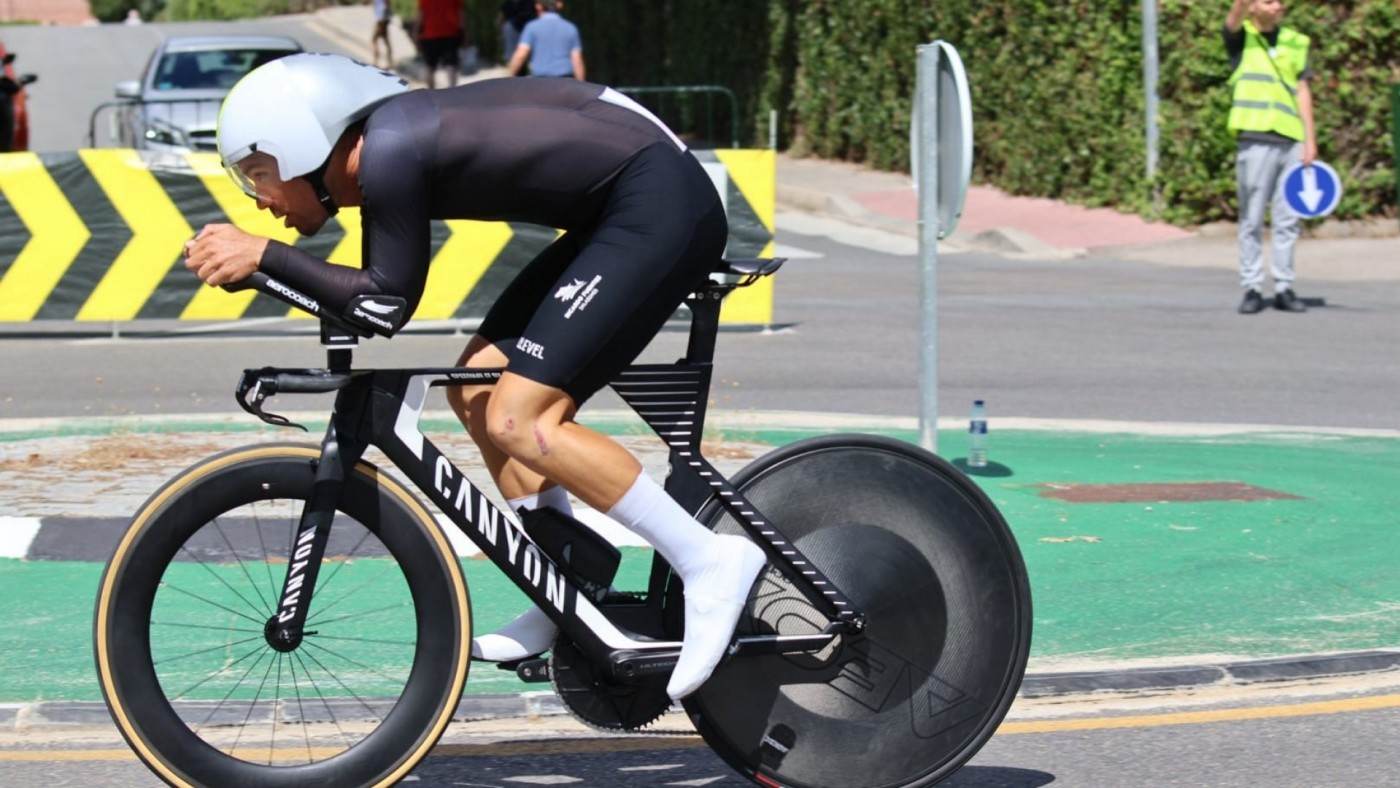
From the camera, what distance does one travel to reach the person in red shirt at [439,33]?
30359 millimetres

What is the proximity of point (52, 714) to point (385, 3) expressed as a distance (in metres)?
33.6

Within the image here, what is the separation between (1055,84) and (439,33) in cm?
1223

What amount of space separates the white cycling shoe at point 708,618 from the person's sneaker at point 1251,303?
10.8m

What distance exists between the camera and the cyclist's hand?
4035 millimetres

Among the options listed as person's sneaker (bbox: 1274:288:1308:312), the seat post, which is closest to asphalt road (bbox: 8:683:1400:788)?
the seat post

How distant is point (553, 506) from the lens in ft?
14.6

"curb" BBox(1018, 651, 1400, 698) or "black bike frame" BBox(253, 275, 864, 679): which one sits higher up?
"black bike frame" BBox(253, 275, 864, 679)

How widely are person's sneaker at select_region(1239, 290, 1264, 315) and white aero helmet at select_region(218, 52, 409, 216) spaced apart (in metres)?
11.2

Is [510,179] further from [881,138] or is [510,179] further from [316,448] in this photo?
[881,138]

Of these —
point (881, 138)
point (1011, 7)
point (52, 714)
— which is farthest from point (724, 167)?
point (881, 138)

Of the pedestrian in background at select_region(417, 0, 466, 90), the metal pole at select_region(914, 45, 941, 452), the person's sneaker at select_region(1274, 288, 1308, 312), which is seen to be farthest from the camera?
the pedestrian in background at select_region(417, 0, 466, 90)

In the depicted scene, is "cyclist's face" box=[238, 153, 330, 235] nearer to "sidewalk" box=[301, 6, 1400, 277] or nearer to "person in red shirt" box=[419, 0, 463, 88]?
"sidewalk" box=[301, 6, 1400, 277]

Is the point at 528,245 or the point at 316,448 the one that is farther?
the point at 528,245

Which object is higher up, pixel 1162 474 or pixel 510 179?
pixel 510 179
